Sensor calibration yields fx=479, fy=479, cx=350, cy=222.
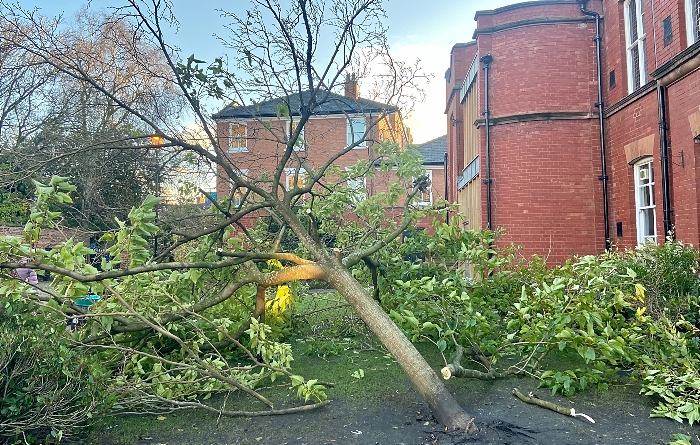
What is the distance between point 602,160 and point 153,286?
384 inches

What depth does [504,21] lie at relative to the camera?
11516 mm

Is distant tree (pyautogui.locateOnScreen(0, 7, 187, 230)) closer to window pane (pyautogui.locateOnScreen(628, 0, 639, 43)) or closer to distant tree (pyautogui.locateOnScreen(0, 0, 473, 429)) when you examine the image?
distant tree (pyautogui.locateOnScreen(0, 0, 473, 429))

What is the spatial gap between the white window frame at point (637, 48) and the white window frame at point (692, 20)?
1537mm

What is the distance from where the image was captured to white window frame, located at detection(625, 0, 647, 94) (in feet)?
30.9

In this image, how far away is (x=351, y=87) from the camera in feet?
19.3

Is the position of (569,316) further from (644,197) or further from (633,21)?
(633,21)

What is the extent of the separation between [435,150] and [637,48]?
20.7 m

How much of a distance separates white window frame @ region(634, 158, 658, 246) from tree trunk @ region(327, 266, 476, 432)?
290 inches

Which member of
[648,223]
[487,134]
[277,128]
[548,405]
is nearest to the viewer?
[548,405]

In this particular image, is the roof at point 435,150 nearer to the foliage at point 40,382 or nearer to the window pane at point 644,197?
the window pane at point 644,197

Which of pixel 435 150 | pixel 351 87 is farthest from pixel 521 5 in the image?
A: pixel 435 150

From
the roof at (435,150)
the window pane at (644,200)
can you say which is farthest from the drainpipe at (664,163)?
the roof at (435,150)

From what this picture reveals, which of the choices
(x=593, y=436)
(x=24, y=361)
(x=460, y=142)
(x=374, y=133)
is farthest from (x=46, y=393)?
(x=460, y=142)

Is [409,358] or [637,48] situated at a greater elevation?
[637,48]
